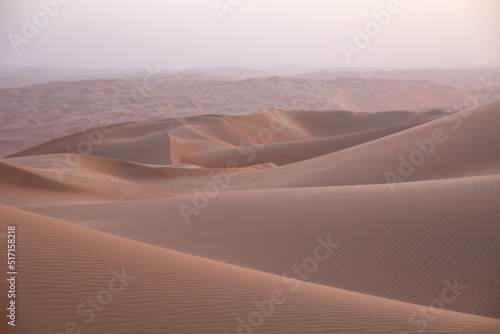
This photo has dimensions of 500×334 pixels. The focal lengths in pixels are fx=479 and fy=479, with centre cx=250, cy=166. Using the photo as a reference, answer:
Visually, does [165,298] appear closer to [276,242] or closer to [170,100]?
[276,242]

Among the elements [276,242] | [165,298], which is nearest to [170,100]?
[276,242]

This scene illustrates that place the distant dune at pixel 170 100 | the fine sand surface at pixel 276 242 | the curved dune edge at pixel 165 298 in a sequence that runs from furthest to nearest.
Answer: the distant dune at pixel 170 100, the fine sand surface at pixel 276 242, the curved dune edge at pixel 165 298

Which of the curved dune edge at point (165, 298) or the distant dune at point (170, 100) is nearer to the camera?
the curved dune edge at point (165, 298)

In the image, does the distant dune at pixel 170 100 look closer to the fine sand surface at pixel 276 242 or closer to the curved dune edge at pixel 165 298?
the fine sand surface at pixel 276 242

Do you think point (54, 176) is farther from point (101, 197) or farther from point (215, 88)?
point (215, 88)

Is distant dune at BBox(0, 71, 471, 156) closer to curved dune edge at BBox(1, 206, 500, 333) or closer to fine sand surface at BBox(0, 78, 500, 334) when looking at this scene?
fine sand surface at BBox(0, 78, 500, 334)

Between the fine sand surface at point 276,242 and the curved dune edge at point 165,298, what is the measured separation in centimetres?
1

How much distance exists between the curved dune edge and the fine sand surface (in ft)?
0.04

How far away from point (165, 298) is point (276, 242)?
332cm

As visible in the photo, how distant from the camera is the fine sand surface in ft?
10.4

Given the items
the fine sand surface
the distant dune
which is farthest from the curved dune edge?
the distant dune

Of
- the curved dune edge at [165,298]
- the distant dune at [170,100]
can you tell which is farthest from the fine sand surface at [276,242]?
the distant dune at [170,100]

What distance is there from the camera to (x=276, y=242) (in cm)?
645

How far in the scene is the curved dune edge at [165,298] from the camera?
2922 mm
